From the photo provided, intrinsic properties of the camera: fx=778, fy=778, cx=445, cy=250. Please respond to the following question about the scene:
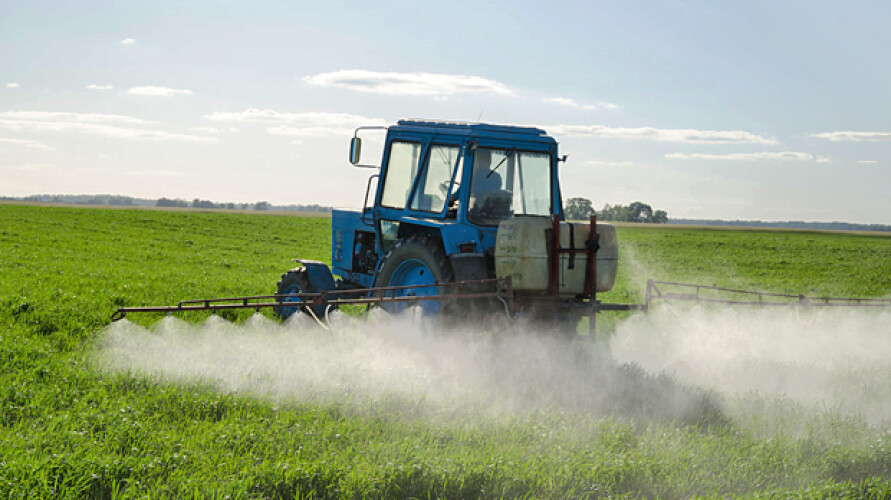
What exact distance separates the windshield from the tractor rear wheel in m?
0.67

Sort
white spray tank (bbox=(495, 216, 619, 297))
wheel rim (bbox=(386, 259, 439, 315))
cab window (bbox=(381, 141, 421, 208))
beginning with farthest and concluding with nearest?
1. cab window (bbox=(381, 141, 421, 208))
2. wheel rim (bbox=(386, 259, 439, 315))
3. white spray tank (bbox=(495, 216, 619, 297))

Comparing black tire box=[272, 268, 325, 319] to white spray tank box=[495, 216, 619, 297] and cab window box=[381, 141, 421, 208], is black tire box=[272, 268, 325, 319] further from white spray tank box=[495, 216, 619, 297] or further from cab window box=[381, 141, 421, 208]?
white spray tank box=[495, 216, 619, 297]

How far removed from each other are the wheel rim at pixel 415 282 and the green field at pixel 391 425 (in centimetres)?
53

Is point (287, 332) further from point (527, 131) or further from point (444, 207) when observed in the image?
point (527, 131)

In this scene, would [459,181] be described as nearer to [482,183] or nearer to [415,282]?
[482,183]

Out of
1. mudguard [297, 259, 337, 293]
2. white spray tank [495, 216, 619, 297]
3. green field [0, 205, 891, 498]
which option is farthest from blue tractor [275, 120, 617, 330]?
green field [0, 205, 891, 498]

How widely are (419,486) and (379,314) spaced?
3018mm

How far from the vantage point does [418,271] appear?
843cm

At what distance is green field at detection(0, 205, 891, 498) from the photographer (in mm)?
4699

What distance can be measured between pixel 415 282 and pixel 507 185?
1579mm

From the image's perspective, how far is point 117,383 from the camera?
260 inches

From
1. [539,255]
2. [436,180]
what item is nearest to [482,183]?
[436,180]

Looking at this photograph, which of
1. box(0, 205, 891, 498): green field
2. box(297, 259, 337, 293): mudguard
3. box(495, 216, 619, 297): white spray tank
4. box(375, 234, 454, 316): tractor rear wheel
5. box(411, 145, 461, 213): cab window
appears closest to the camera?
box(0, 205, 891, 498): green field

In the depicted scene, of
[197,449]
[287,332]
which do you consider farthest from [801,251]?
[197,449]
